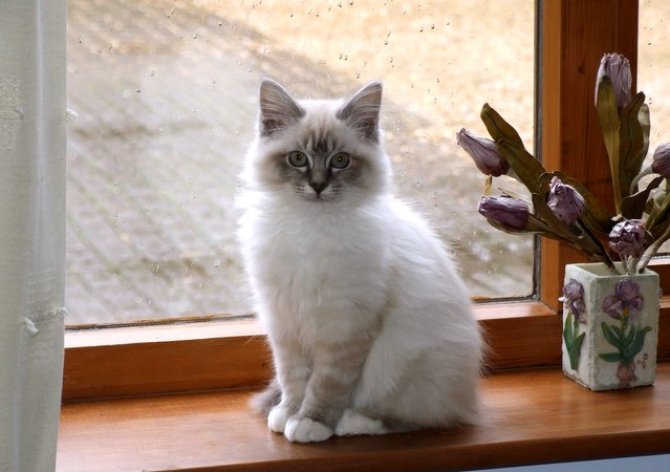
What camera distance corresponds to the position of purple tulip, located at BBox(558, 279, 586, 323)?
5.42 ft

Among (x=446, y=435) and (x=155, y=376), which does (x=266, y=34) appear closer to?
(x=155, y=376)

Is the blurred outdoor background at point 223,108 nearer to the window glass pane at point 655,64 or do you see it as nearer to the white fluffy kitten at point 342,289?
the window glass pane at point 655,64

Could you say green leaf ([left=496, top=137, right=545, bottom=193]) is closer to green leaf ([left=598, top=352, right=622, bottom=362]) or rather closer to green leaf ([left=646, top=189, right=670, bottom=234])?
green leaf ([left=646, top=189, right=670, bottom=234])

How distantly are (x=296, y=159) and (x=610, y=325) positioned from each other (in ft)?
2.12

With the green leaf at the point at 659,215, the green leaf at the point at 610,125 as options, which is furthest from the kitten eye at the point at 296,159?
the green leaf at the point at 659,215

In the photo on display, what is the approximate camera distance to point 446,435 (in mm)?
1524

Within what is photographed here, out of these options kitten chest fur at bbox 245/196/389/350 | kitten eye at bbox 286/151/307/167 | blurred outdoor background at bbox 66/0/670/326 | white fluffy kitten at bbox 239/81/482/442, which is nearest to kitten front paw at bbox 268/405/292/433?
white fluffy kitten at bbox 239/81/482/442

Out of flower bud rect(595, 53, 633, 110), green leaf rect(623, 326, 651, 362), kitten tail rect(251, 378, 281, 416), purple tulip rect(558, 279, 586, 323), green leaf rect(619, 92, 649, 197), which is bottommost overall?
kitten tail rect(251, 378, 281, 416)

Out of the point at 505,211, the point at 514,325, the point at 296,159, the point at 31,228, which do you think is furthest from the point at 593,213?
the point at 31,228

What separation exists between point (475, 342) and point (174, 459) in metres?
0.55

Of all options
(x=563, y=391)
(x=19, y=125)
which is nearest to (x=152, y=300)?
(x=19, y=125)

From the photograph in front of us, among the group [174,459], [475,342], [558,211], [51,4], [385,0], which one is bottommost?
[174,459]

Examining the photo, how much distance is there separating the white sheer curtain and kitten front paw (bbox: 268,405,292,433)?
428mm

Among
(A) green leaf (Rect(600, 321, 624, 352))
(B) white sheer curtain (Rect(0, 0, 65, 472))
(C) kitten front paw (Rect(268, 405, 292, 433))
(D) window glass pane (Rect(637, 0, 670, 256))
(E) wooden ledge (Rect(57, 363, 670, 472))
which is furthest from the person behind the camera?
(D) window glass pane (Rect(637, 0, 670, 256))
